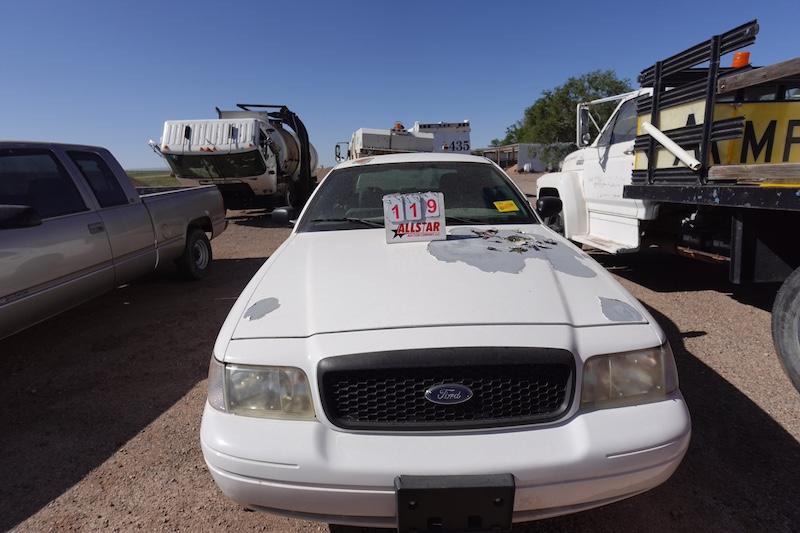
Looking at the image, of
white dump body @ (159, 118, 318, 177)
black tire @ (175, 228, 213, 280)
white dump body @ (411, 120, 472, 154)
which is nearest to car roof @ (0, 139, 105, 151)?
black tire @ (175, 228, 213, 280)

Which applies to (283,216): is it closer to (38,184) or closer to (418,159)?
(418,159)

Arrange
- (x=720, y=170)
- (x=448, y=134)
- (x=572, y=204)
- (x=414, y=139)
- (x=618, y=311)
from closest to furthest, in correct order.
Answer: (x=618, y=311), (x=720, y=170), (x=572, y=204), (x=414, y=139), (x=448, y=134)

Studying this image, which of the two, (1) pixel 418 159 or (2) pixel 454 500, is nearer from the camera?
(2) pixel 454 500

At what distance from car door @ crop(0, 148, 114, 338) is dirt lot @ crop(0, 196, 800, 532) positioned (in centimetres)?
55

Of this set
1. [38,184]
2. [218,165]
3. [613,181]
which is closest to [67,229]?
[38,184]

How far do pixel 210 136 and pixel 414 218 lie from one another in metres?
9.93

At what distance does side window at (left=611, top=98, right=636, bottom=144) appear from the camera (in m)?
5.51

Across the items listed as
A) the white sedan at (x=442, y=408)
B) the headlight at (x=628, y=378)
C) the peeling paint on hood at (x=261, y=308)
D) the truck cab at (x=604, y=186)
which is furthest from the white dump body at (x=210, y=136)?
the headlight at (x=628, y=378)

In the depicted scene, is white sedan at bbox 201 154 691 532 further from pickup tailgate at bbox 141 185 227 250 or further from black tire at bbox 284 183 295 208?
black tire at bbox 284 183 295 208

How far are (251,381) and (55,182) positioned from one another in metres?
3.56

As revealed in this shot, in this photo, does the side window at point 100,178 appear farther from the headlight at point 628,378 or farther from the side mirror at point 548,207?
the headlight at point 628,378

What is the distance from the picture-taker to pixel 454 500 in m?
1.53

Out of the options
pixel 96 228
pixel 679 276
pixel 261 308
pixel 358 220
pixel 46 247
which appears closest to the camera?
pixel 261 308

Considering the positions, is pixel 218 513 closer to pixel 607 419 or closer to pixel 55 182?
pixel 607 419
